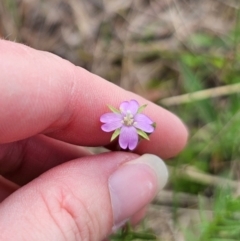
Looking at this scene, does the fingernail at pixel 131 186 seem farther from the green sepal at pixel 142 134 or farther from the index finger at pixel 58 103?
the index finger at pixel 58 103

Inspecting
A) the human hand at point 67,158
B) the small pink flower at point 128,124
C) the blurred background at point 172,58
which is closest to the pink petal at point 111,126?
the small pink flower at point 128,124

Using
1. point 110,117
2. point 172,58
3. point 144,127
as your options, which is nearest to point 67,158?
point 110,117

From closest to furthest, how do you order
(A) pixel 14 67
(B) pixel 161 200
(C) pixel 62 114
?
(A) pixel 14 67, (C) pixel 62 114, (B) pixel 161 200

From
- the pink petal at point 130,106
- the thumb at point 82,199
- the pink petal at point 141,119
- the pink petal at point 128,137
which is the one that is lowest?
the thumb at point 82,199

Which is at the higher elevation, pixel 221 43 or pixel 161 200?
pixel 221 43

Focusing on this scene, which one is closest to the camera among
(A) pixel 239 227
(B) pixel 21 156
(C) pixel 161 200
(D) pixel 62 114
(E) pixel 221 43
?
(A) pixel 239 227

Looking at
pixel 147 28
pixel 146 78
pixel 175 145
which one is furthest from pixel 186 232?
pixel 147 28

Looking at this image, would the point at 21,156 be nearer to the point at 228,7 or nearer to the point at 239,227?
the point at 239,227

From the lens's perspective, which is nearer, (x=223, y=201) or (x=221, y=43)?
(x=223, y=201)
